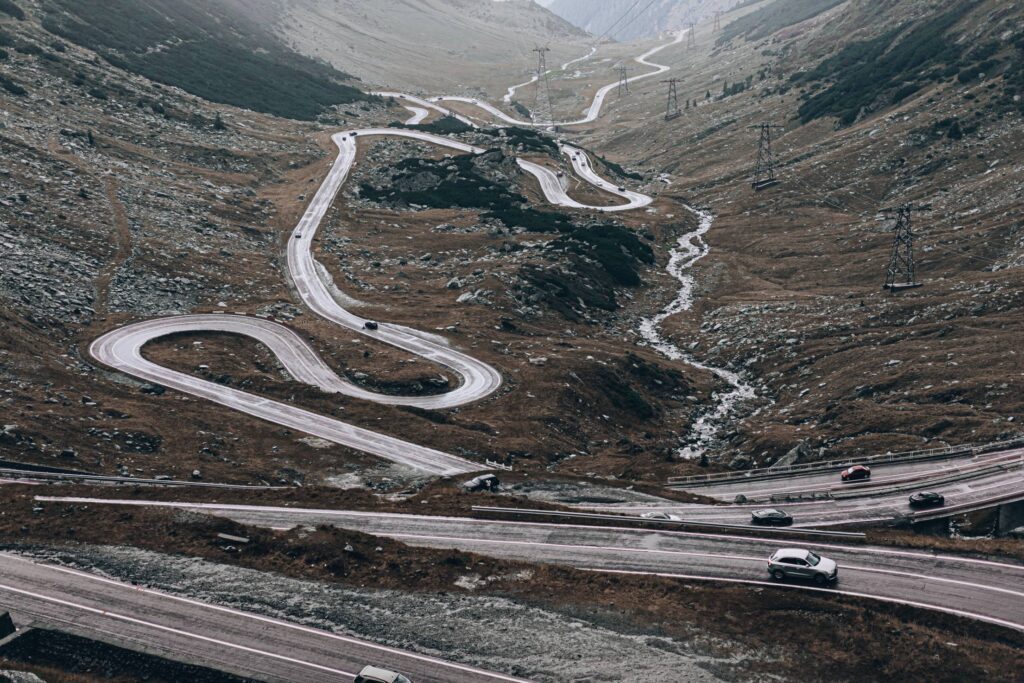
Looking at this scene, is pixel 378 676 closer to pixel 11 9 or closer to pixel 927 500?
pixel 927 500

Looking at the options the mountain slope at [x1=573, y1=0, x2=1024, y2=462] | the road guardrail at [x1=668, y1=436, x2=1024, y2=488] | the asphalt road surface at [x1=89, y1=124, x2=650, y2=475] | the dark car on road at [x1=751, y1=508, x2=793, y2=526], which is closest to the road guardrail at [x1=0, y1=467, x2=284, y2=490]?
the asphalt road surface at [x1=89, y1=124, x2=650, y2=475]

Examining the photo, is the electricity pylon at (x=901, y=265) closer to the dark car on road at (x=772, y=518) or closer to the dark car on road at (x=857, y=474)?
the dark car on road at (x=857, y=474)

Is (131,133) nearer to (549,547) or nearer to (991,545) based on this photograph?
(549,547)

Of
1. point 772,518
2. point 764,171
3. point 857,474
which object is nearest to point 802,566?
point 772,518

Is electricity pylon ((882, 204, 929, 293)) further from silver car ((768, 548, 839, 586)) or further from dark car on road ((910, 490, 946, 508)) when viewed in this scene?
silver car ((768, 548, 839, 586))

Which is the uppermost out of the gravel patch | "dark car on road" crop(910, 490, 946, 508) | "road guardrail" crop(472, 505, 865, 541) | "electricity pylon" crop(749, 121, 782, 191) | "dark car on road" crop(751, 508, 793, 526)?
"electricity pylon" crop(749, 121, 782, 191)

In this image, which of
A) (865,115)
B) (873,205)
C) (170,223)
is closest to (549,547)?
(170,223)
